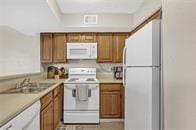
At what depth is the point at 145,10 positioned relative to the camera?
11.1 ft

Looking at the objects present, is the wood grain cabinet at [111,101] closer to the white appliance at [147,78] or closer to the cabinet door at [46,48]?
the cabinet door at [46,48]

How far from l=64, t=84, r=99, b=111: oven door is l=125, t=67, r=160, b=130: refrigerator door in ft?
5.51

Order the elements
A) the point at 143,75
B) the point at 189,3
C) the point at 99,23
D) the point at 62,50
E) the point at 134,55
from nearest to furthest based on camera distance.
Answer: the point at 189,3, the point at 143,75, the point at 134,55, the point at 99,23, the point at 62,50

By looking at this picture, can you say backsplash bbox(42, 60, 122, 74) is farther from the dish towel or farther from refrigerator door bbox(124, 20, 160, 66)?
refrigerator door bbox(124, 20, 160, 66)

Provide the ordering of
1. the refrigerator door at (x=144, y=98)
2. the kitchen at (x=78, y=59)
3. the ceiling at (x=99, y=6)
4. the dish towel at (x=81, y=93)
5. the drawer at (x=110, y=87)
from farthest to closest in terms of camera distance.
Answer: the drawer at (x=110, y=87)
the dish towel at (x=81, y=93)
the ceiling at (x=99, y=6)
the kitchen at (x=78, y=59)
the refrigerator door at (x=144, y=98)

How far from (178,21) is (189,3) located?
17cm

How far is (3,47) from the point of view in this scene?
4.06 metres

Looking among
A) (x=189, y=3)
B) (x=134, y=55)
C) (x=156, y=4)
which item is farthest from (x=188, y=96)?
(x=156, y=4)

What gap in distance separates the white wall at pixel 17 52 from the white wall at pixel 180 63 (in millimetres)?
3179

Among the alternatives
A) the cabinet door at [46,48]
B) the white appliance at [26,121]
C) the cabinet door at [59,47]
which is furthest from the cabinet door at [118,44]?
the white appliance at [26,121]

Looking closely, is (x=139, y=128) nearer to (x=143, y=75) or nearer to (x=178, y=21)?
(x=143, y=75)

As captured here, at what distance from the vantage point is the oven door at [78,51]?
4.65m

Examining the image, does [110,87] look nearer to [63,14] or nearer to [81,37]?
[81,37]

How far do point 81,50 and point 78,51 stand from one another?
0.07 m
